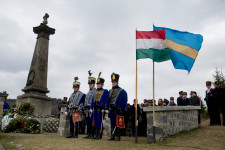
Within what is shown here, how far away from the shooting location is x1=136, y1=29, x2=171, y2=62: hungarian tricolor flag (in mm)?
6598

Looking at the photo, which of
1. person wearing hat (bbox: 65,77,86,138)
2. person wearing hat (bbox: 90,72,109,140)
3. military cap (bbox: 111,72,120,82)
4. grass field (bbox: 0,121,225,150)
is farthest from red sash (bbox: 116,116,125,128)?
person wearing hat (bbox: 65,77,86,138)

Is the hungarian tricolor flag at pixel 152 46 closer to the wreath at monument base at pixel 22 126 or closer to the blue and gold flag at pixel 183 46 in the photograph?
the blue and gold flag at pixel 183 46

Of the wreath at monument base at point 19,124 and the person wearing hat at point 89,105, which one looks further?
the wreath at monument base at point 19,124

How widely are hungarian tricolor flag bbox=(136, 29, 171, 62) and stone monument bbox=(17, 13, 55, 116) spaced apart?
29.3 ft

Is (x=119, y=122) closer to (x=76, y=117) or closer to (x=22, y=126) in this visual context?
(x=76, y=117)

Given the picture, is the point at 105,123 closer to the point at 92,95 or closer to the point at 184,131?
the point at 92,95

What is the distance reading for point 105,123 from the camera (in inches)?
364

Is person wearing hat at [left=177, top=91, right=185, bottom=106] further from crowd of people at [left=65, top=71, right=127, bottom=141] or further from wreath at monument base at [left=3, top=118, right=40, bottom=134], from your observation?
wreath at monument base at [left=3, top=118, right=40, bottom=134]

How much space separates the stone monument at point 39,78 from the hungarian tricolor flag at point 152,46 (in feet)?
29.3

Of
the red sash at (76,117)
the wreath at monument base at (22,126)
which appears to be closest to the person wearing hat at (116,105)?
the red sash at (76,117)

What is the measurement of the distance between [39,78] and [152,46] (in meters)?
9.54

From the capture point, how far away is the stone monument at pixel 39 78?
43.7 ft

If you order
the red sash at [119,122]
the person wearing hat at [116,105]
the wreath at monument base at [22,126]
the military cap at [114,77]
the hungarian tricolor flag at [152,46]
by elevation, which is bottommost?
the wreath at monument base at [22,126]

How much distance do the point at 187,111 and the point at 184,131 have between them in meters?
1.08
